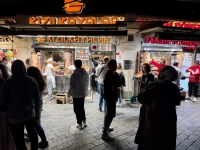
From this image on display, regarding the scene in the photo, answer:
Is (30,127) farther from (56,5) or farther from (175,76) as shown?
(56,5)

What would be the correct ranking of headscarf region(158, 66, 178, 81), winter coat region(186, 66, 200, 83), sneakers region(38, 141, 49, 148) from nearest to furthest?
headscarf region(158, 66, 178, 81)
sneakers region(38, 141, 49, 148)
winter coat region(186, 66, 200, 83)

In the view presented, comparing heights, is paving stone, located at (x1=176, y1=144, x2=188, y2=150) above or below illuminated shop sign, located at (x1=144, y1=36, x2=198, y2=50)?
below

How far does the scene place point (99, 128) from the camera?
461cm

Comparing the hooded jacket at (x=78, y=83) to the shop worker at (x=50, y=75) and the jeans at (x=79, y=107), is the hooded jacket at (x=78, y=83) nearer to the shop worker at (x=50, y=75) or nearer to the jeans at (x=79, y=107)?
the jeans at (x=79, y=107)

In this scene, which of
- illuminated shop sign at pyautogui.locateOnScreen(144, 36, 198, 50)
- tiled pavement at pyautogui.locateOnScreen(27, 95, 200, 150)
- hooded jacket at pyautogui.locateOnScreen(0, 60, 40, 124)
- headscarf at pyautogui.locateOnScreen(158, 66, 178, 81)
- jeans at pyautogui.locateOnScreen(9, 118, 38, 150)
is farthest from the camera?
illuminated shop sign at pyautogui.locateOnScreen(144, 36, 198, 50)

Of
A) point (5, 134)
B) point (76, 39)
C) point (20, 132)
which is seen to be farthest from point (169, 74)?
point (76, 39)

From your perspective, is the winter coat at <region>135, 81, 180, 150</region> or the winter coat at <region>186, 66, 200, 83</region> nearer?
the winter coat at <region>135, 81, 180, 150</region>

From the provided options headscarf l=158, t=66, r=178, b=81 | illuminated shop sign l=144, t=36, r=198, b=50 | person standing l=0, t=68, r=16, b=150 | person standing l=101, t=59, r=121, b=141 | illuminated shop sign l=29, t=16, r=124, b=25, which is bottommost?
person standing l=0, t=68, r=16, b=150

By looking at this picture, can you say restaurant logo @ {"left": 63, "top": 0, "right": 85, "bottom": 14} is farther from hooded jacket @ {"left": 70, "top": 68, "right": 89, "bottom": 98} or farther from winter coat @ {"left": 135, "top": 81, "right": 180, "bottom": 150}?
winter coat @ {"left": 135, "top": 81, "right": 180, "bottom": 150}

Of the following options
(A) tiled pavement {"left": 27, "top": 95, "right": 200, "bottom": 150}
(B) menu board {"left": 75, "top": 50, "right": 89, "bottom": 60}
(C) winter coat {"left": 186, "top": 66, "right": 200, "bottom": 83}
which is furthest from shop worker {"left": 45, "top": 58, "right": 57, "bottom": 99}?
(C) winter coat {"left": 186, "top": 66, "right": 200, "bottom": 83}

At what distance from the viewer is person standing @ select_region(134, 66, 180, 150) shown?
96.2 inches

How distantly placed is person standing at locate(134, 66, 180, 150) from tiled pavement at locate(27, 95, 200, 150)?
1.26m

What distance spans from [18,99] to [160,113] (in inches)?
90.5

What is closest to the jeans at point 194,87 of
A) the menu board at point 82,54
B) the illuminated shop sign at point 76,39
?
the illuminated shop sign at point 76,39
